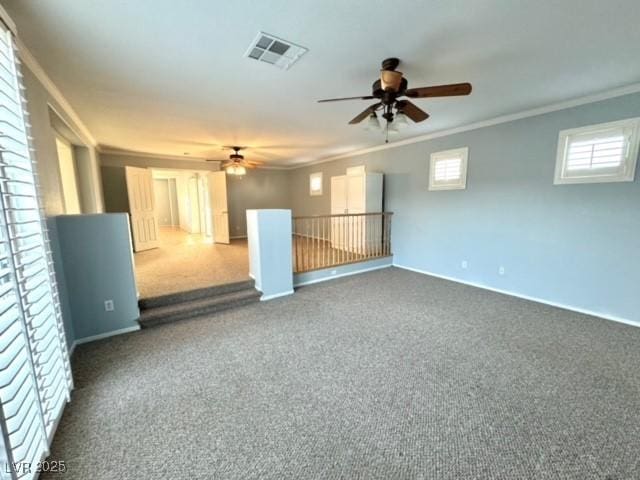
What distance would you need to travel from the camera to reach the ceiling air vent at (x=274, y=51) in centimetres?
196

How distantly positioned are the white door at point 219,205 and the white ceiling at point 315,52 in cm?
308

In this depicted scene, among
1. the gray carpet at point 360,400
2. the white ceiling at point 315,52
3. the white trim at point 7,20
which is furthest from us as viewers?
the white ceiling at point 315,52

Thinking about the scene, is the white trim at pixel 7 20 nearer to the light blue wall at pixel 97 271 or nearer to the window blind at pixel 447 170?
the light blue wall at pixel 97 271

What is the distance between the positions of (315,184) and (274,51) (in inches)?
227

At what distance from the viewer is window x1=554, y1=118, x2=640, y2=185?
111 inches

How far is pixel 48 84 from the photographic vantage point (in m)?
2.53

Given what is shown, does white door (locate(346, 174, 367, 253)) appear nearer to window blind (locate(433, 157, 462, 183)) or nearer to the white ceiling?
window blind (locate(433, 157, 462, 183))

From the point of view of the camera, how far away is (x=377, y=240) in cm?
567

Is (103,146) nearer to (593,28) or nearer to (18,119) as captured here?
(18,119)

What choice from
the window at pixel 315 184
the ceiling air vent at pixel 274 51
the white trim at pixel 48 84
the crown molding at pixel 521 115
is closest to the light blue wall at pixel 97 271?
the white trim at pixel 48 84

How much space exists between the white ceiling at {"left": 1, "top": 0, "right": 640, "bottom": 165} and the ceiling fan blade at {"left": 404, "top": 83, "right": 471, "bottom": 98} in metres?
0.32

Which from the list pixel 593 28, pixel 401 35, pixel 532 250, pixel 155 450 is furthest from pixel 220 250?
pixel 593 28

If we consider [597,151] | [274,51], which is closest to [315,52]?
[274,51]

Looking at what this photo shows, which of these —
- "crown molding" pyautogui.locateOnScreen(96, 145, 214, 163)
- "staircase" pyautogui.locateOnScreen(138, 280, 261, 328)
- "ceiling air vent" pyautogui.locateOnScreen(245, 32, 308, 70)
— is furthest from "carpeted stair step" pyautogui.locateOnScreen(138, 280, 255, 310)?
"crown molding" pyautogui.locateOnScreen(96, 145, 214, 163)
